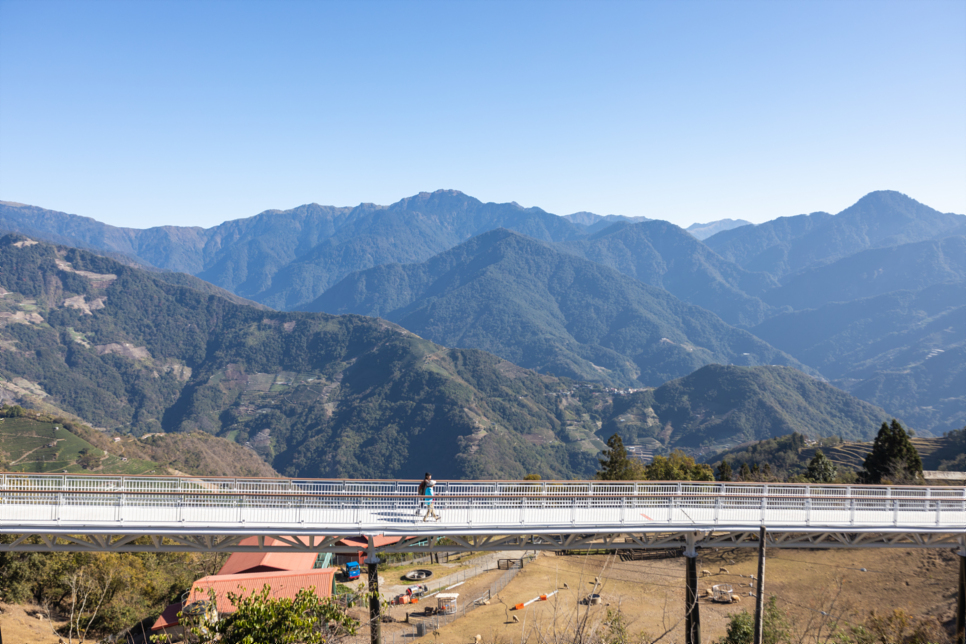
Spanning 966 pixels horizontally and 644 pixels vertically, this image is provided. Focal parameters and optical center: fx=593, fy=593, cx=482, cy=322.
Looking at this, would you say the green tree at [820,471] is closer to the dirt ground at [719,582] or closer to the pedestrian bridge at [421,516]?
the dirt ground at [719,582]

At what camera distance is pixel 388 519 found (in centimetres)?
2136

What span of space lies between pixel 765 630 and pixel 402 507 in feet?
51.1

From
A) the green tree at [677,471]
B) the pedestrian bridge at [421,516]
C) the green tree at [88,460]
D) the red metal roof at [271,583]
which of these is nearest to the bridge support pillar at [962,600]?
the pedestrian bridge at [421,516]

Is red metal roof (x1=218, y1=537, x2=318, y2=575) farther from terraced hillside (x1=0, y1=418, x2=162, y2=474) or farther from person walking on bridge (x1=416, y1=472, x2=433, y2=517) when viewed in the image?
terraced hillside (x1=0, y1=418, x2=162, y2=474)

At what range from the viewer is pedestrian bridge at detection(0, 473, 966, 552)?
20594mm


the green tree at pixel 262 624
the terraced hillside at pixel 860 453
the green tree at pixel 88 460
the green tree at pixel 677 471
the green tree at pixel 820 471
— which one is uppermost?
the green tree at pixel 262 624

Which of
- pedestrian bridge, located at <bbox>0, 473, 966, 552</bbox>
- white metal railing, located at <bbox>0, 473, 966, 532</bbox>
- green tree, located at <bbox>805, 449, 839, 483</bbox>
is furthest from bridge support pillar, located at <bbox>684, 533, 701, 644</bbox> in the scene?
green tree, located at <bbox>805, 449, 839, 483</bbox>

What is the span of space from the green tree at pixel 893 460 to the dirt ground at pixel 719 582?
1565 cm

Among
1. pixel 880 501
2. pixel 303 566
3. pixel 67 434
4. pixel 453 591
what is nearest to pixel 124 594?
pixel 303 566

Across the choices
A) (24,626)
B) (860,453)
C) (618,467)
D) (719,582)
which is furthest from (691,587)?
(860,453)

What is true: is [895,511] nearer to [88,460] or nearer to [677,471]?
[677,471]

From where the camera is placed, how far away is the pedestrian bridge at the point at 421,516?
67.6 ft

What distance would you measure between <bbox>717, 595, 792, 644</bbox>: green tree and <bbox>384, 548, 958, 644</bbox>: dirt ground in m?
2.94

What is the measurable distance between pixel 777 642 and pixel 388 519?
16478 millimetres
